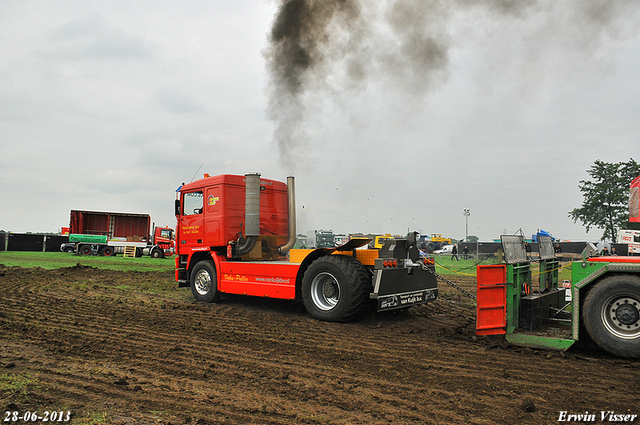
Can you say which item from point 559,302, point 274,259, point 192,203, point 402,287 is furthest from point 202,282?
point 559,302

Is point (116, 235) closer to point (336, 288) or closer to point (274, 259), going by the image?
point (274, 259)

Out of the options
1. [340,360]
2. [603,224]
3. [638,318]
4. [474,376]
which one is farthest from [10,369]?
[603,224]

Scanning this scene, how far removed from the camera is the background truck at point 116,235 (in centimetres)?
3103

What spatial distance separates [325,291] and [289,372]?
301cm

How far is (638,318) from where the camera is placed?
15.9 feet

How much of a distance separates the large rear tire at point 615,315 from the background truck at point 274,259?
3.01m

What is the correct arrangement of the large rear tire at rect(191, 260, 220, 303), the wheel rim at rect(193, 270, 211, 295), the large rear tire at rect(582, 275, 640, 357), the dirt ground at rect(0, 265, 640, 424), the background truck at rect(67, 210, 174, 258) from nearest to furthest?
the dirt ground at rect(0, 265, 640, 424)
the large rear tire at rect(582, 275, 640, 357)
the large rear tire at rect(191, 260, 220, 303)
the wheel rim at rect(193, 270, 211, 295)
the background truck at rect(67, 210, 174, 258)

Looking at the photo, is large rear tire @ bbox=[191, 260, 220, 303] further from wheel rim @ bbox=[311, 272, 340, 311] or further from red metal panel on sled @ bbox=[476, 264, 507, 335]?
red metal panel on sled @ bbox=[476, 264, 507, 335]

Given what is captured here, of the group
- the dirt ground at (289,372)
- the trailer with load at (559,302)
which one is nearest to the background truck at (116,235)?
the dirt ground at (289,372)

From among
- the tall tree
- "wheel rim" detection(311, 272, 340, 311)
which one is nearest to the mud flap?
"wheel rim" detection(311, 272, 340, 311)

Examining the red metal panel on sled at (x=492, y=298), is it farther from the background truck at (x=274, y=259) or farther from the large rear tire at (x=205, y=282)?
the large rear tire at (x=205, y=282)

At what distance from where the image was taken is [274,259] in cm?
978

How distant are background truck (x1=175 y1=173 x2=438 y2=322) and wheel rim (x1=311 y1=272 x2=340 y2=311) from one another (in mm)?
18

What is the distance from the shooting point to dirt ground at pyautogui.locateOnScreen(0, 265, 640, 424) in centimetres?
358
